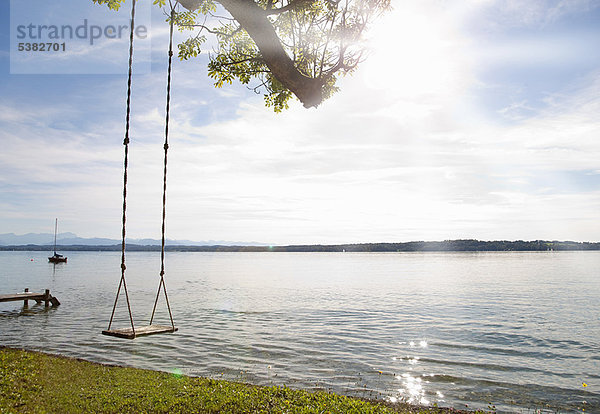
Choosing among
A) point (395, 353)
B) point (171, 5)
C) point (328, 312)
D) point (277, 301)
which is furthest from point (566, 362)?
point (277, 301)

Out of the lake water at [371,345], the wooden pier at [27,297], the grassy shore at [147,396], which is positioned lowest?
the lake water at [371,345]

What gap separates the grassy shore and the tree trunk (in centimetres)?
Result: 693

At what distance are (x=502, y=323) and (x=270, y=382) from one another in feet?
70.0

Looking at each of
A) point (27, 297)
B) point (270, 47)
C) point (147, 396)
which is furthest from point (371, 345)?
point (27, 297)

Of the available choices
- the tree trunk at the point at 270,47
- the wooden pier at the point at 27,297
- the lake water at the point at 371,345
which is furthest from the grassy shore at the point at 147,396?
the wooden pier at the point at 27,297

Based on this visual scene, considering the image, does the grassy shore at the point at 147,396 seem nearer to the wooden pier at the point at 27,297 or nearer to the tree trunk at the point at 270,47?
the tree trunk at the point at 270,47

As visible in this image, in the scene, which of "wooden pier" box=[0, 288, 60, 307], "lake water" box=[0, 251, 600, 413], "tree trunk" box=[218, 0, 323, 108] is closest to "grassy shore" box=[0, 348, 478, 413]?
"lake water" box=[0, 251, 600, 413]

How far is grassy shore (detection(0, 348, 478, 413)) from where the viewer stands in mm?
9930

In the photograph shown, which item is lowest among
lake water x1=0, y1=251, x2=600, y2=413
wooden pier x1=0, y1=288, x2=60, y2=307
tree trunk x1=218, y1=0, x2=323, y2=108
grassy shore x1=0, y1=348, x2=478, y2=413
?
lake water x1=0, y1=251, x2=600, y2=413

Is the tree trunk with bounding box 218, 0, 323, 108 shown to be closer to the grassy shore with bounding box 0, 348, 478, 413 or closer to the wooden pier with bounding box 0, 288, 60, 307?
the grassy shore with bounding box 0, 348, 478, 413

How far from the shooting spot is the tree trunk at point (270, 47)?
7.10 metres

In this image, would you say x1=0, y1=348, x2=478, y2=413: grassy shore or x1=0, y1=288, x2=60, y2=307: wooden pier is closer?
x1=0, y1=348, x2=478, y2=413: grassy shore

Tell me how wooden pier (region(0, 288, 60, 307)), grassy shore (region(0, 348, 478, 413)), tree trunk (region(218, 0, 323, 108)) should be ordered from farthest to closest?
1. wooden pier (region(0, 288, 60, 307))
2. grassy shore (region(0, 348, 478, 413))
3. tree trunk (region(218, 0, 323, 108))

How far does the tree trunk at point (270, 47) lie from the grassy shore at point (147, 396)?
693 cm
